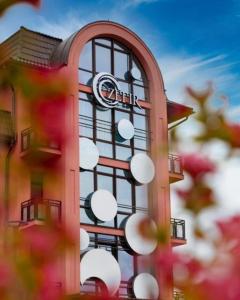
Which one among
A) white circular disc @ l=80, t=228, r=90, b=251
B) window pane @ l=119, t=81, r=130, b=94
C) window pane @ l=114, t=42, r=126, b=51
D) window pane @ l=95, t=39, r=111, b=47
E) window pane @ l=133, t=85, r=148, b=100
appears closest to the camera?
white circular disc @ l=80, t=228, r=90, b=251

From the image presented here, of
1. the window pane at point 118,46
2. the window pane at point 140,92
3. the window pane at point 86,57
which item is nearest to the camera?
the window pane at point 86,57

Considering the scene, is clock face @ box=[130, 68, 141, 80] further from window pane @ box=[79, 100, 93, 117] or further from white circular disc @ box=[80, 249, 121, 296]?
white circular disc @ box=[80, 249, 121, 296]

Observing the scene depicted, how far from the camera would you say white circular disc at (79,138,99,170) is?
2025cm

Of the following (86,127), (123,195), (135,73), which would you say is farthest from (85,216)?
(135,73)

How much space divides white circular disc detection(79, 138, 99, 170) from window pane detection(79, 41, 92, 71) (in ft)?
6.23

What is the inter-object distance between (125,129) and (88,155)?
1.43 metres

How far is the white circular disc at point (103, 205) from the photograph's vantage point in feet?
66.0

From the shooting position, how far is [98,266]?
19.9 metres

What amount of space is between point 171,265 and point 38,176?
373 millimetres

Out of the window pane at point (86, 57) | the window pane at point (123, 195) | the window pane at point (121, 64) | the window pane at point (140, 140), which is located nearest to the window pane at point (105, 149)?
the window pane at point (123, 195)

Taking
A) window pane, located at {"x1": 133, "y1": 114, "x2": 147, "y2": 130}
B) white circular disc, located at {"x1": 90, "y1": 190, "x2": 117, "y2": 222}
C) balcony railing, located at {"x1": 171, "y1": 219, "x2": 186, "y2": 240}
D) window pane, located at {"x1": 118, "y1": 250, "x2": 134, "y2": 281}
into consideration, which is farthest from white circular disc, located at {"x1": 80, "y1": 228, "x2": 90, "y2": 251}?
window pane, located at {"x1": 133, "y1": 114, "x2": 147, "y2": 130}

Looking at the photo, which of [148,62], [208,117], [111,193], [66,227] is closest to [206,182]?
[208,117]

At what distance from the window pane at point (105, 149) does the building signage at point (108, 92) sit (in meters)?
0.96

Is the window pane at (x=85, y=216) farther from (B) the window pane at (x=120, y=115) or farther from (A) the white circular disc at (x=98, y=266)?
(B) the window pane at (x=120, y=115)
